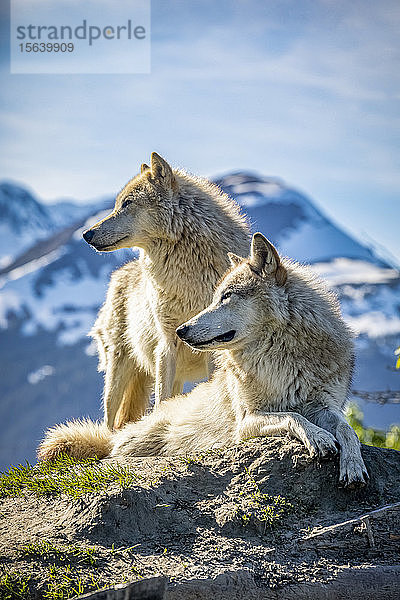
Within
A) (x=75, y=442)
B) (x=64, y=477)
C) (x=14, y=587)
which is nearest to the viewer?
(x=14, y=587)

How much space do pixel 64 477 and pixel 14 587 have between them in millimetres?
1540

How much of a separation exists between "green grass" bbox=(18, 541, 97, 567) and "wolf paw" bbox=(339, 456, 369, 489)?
1.66 m

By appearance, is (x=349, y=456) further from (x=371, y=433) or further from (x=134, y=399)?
(x=371, y=433)

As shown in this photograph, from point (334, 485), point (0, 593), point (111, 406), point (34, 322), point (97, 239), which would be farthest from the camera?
point (34, 322)

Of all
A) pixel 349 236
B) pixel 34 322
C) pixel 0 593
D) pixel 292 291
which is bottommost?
pixel 0 593

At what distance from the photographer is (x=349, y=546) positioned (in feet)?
Answer: 13.6

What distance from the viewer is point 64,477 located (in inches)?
208

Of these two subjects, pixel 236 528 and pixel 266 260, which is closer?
pixel 236 528

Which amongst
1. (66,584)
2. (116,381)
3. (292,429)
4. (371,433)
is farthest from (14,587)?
(371,433)

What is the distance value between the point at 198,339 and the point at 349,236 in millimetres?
50302

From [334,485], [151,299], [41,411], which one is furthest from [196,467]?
[41,411]

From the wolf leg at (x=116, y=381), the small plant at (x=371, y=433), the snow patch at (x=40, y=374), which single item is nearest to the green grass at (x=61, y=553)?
the wolf leg at (x=116, y=381)

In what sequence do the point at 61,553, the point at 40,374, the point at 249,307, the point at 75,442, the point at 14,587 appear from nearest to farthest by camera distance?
the point at 14,587 < the point at 61,553 < the point at 249,307 < the point at 75,442 < the point at 40,374

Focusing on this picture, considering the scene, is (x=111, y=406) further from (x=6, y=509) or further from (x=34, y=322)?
(x=34, y=322)
